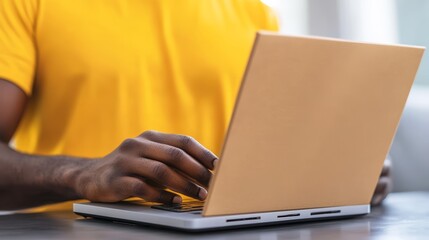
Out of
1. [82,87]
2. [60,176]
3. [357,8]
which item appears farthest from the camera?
Answer: [357,8]

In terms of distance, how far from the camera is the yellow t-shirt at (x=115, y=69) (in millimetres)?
1327

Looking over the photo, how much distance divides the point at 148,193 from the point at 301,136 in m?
0.22

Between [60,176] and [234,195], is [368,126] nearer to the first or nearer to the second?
[234,195]

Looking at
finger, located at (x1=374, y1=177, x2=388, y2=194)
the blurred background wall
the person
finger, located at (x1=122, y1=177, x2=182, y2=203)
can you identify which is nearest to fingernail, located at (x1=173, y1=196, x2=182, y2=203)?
finger, located at (x1=122, y1=177, x2=182, y2=203)

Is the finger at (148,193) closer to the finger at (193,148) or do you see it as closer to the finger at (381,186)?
the finger at (193,148)

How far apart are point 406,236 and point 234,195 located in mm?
196

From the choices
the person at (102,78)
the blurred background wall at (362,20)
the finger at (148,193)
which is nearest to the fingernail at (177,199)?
the finger at (148,193)

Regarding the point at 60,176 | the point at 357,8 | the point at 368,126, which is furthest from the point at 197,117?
the point at 357,8

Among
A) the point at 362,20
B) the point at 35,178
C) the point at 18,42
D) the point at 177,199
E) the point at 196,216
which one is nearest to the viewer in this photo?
the point at 196,216

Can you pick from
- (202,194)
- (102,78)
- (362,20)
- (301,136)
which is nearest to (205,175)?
(202,194)

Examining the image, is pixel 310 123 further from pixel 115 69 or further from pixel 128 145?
pixel 115 69

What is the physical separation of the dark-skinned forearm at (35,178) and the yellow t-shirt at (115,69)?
13 cm

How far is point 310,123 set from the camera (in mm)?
833

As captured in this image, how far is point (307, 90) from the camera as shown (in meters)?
0.81
